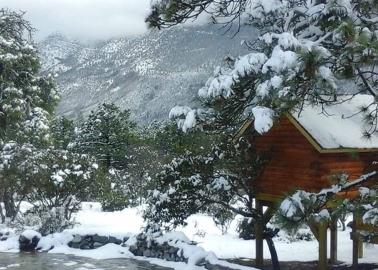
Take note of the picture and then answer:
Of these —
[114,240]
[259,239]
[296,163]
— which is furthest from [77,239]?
[296,163]

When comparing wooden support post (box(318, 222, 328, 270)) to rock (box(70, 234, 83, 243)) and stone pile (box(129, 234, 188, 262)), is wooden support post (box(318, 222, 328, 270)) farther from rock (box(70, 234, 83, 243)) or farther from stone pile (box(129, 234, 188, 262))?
rock (box(70, 234, 83, 243))

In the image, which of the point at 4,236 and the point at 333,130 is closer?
the point at 333,130

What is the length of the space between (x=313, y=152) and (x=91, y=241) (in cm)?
770

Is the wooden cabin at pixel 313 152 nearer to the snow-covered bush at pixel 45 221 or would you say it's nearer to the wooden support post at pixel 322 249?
the wooden support post at pixel 322 249

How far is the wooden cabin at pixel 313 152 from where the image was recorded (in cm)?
1077

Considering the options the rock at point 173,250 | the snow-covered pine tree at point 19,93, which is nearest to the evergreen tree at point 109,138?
the snow-covered pine tree at point 19,93

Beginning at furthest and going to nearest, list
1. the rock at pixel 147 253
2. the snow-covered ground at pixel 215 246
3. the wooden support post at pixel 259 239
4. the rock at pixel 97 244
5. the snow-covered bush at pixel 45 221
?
the snow-covered bush at pixel 45 221 < the rock at pixel 97 244 < the snow-covered ground at pixel 215 246 < the rock at pixel 147 253 < the wooden support post at pixel 259 239

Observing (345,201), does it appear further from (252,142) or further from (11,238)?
(11,238)

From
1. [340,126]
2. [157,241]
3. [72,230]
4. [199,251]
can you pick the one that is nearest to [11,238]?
[72,230]

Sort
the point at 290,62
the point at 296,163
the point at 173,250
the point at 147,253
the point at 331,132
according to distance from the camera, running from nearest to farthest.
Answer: the point at 290,62 → the point at 331,132 → the point at 296,163 → the point at 173,250 → the point at 147,253

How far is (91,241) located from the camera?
1561cm

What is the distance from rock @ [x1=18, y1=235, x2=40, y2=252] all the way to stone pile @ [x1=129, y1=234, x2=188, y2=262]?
312 centimetres

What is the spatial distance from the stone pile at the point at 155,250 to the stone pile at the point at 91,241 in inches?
39.1

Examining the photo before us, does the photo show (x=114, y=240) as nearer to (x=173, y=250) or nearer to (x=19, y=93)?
(x=173, y=250)
